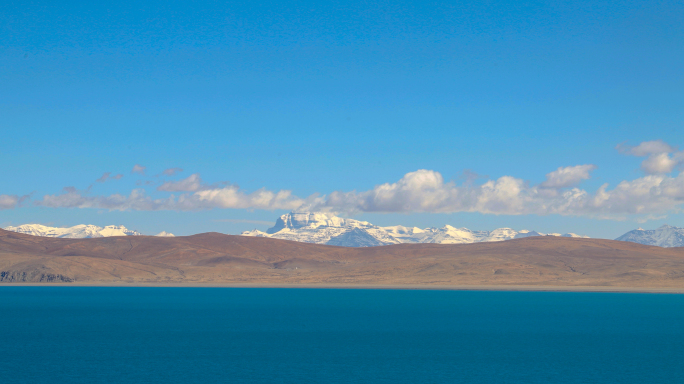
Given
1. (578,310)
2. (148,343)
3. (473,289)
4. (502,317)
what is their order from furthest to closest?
(473,289) → (578,310) → (502,317) → (148,343)

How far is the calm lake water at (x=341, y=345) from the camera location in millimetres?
53406

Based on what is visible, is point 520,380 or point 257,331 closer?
point 520,380

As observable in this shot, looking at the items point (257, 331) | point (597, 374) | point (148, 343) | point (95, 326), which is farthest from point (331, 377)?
point (95, 326)

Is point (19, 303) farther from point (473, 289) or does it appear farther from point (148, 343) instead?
point (473, 289)

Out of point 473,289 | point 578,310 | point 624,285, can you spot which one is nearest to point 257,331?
point 578,310

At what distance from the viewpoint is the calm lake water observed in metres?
53.4

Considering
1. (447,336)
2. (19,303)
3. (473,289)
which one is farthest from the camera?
(473,289)

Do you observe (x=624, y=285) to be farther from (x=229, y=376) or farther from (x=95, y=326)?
(x=229, y=376)

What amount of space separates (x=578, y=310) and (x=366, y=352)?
62.9 m

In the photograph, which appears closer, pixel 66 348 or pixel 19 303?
pixel 66 348

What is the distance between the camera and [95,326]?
8669 cm

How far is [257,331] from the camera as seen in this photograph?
269ft

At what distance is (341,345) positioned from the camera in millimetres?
69562

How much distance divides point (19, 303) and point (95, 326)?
5532 centimetres
